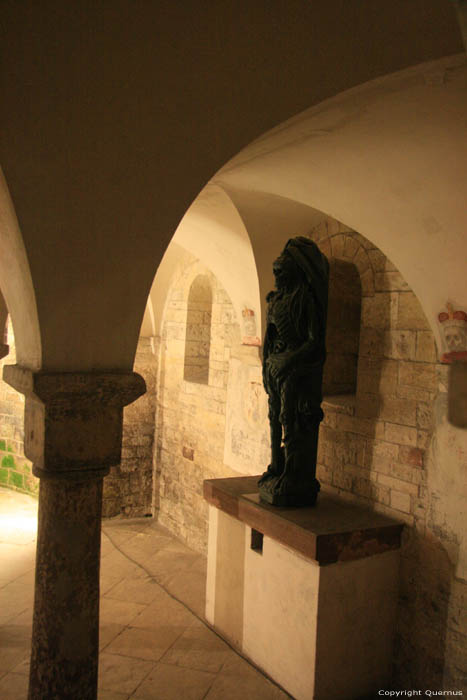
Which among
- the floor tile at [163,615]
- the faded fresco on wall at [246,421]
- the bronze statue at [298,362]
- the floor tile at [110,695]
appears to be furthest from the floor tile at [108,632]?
the faded fresco on wall at [246,421]

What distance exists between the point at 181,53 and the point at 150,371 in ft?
20.3

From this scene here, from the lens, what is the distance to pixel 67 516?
2893 mm

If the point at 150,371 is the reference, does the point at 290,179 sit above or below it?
above

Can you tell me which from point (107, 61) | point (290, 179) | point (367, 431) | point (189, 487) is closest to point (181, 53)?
point (107, 61)

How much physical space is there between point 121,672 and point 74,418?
8.42 feet

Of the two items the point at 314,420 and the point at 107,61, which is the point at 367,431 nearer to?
the point at 314,420

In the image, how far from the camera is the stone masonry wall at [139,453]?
830 cm

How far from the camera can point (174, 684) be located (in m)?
4.25

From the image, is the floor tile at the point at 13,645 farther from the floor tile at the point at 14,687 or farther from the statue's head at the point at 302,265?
the statue's head at the point at 302,265

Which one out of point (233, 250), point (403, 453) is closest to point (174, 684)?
point (403, 453)

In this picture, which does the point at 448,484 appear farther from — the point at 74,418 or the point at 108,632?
the point at 108,632

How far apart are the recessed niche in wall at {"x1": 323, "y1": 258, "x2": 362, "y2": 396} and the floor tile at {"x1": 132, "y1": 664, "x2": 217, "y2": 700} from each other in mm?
2547

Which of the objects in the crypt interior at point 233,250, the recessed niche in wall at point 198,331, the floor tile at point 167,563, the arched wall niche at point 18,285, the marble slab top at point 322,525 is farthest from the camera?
the recessed niche in wall at point 198,331

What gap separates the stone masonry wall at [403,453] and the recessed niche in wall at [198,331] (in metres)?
2.99
